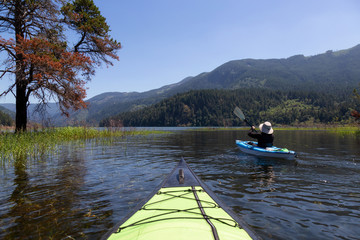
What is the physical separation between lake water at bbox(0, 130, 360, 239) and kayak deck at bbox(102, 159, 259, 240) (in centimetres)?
110

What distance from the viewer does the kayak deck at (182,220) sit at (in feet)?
9.48

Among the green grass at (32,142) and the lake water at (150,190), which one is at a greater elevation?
the green grass at (32,142)

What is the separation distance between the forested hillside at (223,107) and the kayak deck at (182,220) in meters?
130

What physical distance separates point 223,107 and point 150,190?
5670 inches

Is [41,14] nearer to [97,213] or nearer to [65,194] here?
[65,194]

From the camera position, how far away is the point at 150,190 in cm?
680

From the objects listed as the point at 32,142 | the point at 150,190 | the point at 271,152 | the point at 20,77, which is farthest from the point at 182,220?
the point at 20,77

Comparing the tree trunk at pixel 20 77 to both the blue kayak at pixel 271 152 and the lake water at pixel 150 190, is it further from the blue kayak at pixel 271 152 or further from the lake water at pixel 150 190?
the blue kayak at pixel 271 152

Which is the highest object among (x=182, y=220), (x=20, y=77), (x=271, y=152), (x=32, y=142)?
(x=20, y=77)

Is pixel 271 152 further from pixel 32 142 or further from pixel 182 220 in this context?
pixel 32 142

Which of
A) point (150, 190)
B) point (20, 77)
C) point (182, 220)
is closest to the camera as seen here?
point (182, 220)

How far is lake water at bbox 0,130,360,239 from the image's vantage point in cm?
436

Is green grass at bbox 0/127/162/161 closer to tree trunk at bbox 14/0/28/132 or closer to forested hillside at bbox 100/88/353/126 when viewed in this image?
tree trunk at bbox 14/0/28/132

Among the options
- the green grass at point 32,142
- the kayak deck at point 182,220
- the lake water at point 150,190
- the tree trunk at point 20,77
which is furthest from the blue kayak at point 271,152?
the tree trunk at point 20,77
